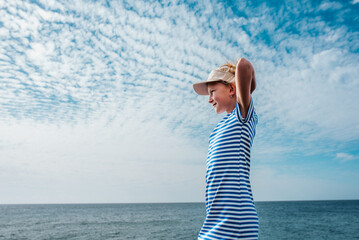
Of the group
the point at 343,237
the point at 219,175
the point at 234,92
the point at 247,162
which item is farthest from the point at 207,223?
the point at 343,237

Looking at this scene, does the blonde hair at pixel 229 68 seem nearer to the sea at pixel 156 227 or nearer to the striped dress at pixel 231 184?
the striped dress at pixel 231 184

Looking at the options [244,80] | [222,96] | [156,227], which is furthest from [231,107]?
[156,227]

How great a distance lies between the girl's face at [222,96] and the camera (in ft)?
6.02

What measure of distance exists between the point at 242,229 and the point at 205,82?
100 centimetres

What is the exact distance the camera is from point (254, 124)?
1787 millimetres

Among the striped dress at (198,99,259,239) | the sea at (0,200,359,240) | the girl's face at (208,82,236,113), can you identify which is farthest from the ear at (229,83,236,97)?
the sea at (0,200,359,240)

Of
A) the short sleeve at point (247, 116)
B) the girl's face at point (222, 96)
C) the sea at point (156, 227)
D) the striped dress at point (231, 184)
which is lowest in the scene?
the sea at point (156, 227)

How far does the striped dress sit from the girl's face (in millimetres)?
128

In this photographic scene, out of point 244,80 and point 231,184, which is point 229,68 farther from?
point 231,184

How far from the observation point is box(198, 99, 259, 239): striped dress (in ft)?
4.96

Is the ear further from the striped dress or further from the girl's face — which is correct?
the striped dress

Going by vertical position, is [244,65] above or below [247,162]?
above

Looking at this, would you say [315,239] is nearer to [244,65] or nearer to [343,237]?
[343,237]

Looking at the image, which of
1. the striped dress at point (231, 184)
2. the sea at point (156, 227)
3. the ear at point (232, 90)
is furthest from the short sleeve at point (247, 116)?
the sea at point (156, 227)
